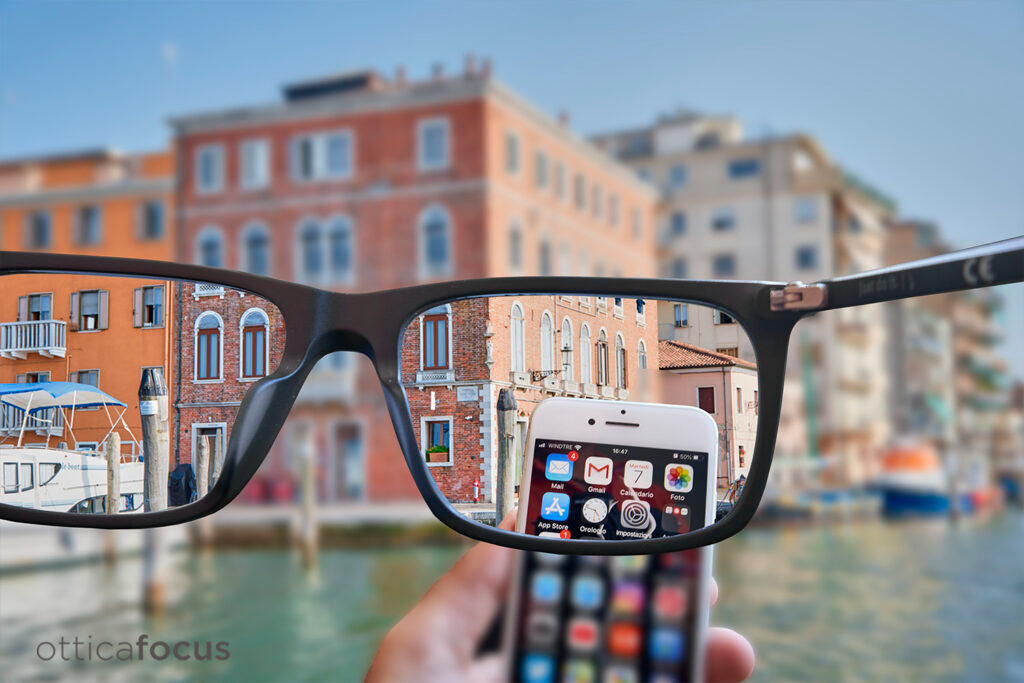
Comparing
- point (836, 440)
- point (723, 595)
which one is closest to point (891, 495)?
point (836, 440)

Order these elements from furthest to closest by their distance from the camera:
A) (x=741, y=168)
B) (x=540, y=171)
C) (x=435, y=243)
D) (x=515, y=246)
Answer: (x=741, y=168)
(x=540, y=171)
(x=515, y=246)
(x=435, y=243)

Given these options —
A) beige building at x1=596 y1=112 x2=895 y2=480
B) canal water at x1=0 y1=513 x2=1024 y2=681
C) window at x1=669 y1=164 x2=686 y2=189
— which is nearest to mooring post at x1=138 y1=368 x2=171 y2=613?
canal water at x1=0 y1=513 x2=1024 y2=681

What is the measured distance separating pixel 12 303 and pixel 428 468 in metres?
0.20

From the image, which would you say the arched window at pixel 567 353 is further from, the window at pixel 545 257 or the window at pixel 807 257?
the window at pixel 807 257

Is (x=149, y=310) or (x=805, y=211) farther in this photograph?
(x=805, y=211)

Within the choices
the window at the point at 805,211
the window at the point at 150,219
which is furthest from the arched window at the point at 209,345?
the window at the point at 805,211

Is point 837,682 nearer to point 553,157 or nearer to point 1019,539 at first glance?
point 553,157

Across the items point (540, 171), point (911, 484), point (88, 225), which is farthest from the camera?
point (911, 484)

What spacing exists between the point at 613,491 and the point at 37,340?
25 centimetres

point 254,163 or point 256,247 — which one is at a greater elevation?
point 254,163

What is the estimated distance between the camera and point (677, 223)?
1523 cm

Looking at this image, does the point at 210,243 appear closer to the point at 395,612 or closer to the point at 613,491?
the point at 395,612

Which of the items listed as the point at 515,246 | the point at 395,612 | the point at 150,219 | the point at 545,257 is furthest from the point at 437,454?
the point at 150,219

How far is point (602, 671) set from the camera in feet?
1.19
